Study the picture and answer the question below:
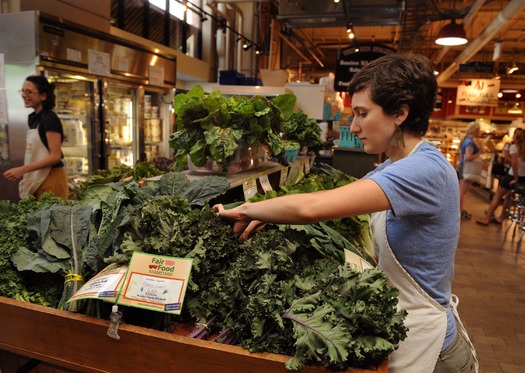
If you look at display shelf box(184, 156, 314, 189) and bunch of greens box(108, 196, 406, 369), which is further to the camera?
display shelf box(184, 156, 314, 189)

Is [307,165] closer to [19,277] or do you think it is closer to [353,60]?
[19,277]

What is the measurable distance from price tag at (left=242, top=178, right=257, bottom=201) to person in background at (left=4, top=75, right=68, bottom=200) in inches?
85.9

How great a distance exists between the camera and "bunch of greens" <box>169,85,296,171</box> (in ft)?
Result: 6.53

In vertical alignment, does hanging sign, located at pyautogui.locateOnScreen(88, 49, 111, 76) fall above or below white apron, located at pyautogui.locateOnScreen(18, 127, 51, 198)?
above

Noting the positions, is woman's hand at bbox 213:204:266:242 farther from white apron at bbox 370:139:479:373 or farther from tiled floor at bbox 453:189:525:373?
tiled floor at bbox 453:189:525:373

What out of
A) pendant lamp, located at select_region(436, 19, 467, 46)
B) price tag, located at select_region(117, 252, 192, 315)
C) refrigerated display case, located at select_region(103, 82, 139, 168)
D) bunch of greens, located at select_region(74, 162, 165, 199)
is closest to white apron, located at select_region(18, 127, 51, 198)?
bunch of greens, located at select_region(74, 162, 165, 199)

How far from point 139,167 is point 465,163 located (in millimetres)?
7469

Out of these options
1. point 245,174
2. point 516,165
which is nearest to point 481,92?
point 516,165

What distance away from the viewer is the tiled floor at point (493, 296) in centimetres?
353

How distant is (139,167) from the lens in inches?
100.0

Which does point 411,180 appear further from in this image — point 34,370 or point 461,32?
point 461,32

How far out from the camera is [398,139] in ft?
4.45

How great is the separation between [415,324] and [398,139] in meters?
0.59

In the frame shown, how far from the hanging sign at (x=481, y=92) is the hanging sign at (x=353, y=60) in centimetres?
827
